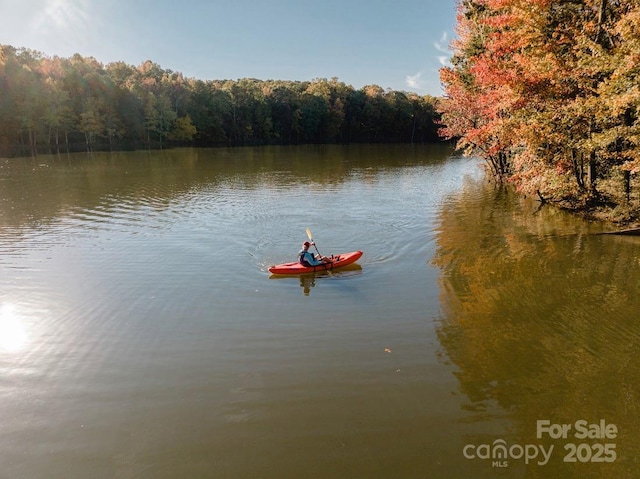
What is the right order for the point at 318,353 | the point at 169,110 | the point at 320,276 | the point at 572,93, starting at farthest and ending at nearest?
the point at 169,110
the point at 572,93
the point at 320,276
the point at 318,353

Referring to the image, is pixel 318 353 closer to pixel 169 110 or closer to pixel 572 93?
pixel 572 93

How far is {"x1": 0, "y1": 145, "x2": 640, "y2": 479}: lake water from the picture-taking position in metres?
7.93

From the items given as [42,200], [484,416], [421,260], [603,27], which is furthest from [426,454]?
[42,200]

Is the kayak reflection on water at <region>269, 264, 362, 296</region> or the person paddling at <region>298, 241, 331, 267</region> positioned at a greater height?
the person paddling at <region>298, 241, 331, 267</region>

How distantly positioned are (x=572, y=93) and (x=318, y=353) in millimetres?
18878

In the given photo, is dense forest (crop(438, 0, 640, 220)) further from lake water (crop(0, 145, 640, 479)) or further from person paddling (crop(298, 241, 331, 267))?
person paddling (crop(298, 241, 331, 267))

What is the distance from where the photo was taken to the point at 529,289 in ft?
48.8

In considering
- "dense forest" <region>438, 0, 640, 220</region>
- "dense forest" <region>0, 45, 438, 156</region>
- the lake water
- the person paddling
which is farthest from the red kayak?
"dense forest" <region>0, 45, 438, 156</region>

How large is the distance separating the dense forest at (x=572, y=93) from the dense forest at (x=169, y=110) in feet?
106

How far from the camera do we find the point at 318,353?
1100 cm

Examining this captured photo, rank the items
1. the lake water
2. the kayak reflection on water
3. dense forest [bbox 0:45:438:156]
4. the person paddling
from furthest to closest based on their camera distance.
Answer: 1. dense forest [bbox 0:45:438:156]
2. the person paddling
3. the kayak reflection on water
4. the lake water

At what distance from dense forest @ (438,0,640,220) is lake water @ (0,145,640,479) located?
3226 millimetres

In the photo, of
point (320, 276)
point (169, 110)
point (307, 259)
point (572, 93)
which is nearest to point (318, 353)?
point (320, 276)

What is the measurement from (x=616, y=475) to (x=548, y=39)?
20377 mm
